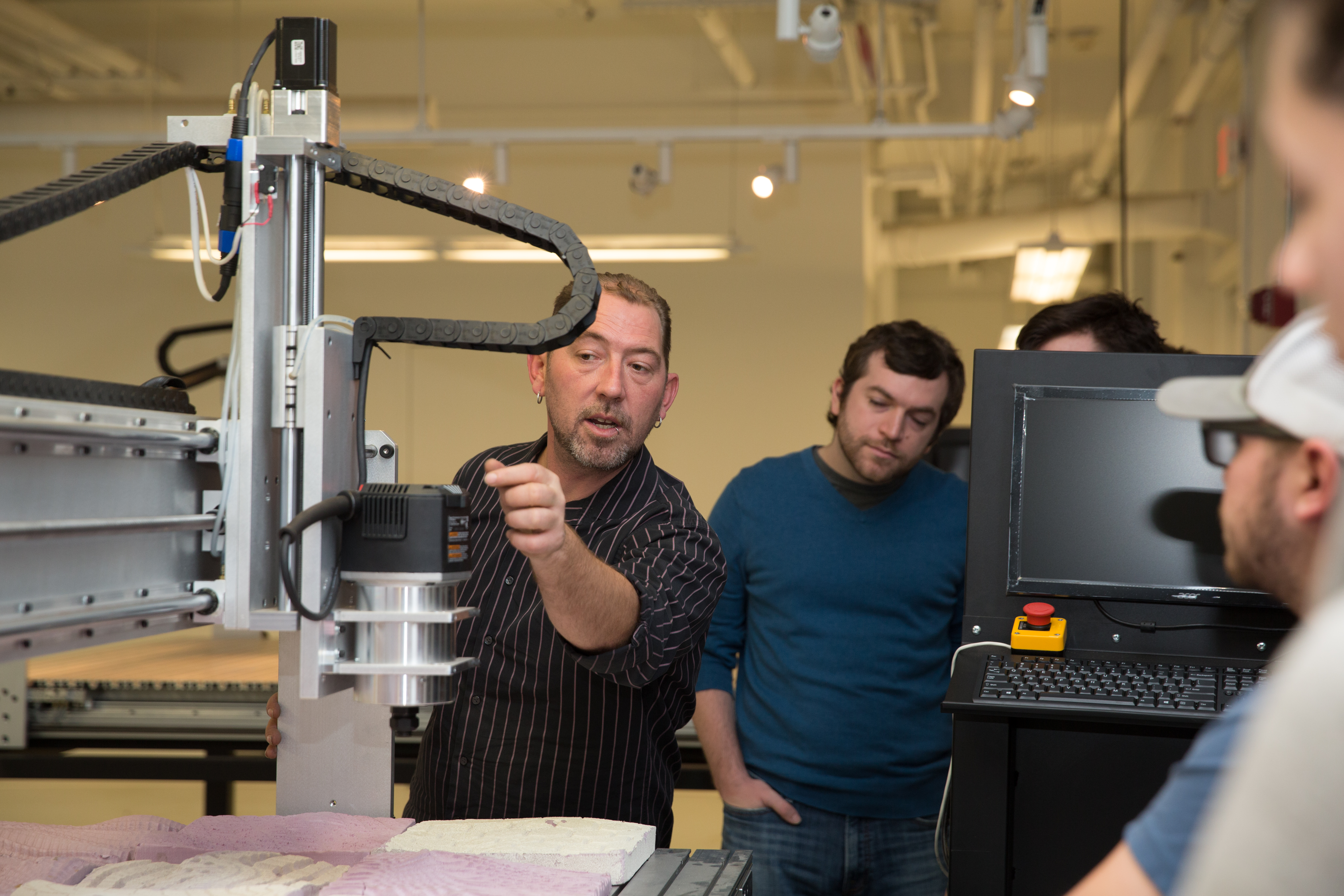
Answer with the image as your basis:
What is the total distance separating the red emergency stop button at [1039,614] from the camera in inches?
56.6

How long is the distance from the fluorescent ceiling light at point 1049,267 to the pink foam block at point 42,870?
12.9 ft

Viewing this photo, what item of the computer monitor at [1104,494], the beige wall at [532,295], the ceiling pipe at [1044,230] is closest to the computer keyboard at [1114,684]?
the computer monitor at [1104,494]

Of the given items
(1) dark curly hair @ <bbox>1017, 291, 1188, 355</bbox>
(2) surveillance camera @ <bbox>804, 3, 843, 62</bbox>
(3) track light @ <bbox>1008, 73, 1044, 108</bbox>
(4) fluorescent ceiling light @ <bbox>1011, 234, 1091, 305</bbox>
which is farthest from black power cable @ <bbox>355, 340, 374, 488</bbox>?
(4) fluorescent ceiling light @ <bbox>1011, 234, 1091, 305</bbox>

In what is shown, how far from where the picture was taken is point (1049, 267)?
443 cm

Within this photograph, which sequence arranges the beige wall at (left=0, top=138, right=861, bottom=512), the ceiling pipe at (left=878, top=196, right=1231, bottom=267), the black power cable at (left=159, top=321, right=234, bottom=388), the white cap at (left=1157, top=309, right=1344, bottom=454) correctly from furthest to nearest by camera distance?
the ceiling pipe at (left=878, top=196, right=1231, bottom=267)
the beige wall at (left=0, top=138, right=861, bottom=512)
the black power cable at (left=159, top=321, right=234, bottom=388)
the white cap at (left=1157, top=309, right=1344, bottom=454)

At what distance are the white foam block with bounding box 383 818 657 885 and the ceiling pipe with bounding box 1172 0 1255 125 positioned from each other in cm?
373

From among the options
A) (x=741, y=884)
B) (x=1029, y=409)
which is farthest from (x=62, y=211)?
(x=1029, y=409)

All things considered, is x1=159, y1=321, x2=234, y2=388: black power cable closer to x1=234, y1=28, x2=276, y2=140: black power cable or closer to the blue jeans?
the blue jeans

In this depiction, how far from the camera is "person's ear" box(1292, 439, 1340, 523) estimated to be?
0.60m

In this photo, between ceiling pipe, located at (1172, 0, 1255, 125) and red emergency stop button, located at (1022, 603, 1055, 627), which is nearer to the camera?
red emergency stop button, located at (1022, 603, 1055, 627)

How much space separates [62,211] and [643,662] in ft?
2.47

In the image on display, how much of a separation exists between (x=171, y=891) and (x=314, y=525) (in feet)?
1.39

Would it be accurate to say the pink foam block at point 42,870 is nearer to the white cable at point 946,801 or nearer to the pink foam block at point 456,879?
the pink foam block at point 456,879

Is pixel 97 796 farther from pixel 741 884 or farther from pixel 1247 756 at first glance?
pixel 1247 756
